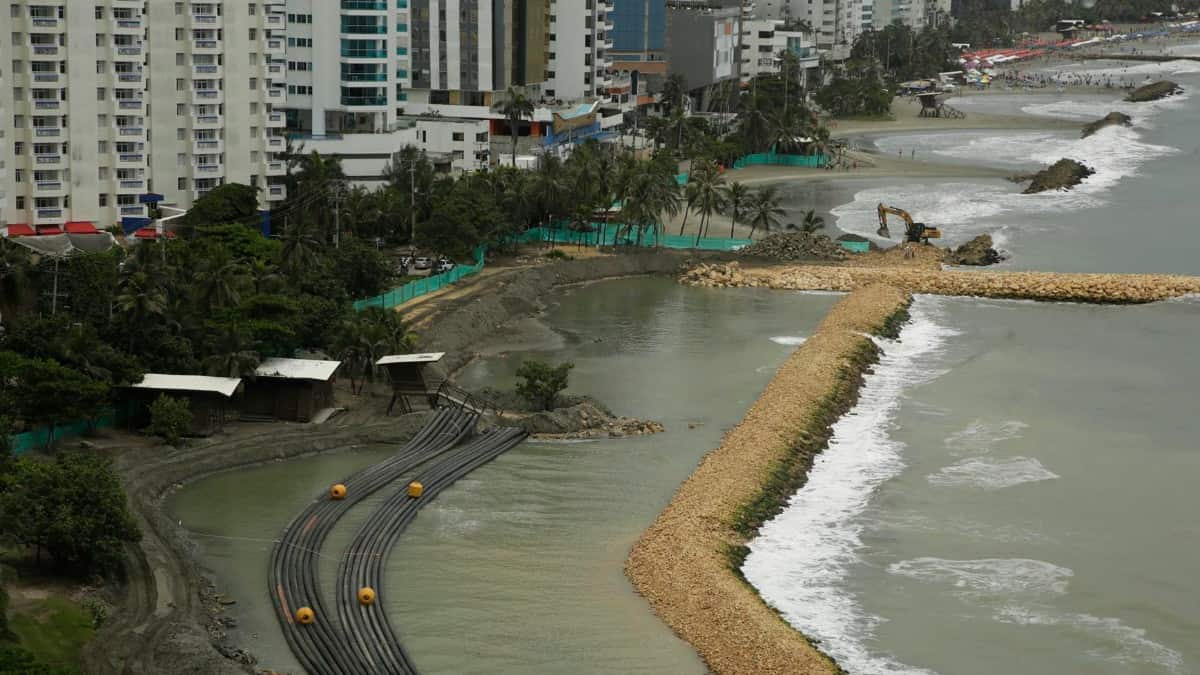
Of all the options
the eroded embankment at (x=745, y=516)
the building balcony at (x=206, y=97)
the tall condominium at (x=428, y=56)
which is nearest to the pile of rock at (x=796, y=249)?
the eroded embankment at (x=745, y=516)

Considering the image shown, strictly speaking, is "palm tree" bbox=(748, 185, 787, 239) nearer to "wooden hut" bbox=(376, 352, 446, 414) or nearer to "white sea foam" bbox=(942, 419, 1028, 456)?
"white sea foam" bbox=(942, 419, 1028, 456)

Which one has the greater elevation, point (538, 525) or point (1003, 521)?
point (538, 525)

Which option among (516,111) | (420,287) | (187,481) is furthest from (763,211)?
(187,481)

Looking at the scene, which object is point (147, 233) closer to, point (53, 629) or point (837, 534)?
point (837, 534)

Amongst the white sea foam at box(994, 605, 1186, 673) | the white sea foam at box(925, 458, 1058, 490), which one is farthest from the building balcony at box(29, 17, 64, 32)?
the white sea foam at box(994, 605, 1186, 673)

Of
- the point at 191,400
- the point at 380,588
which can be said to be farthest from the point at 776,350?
the point at 380,588
